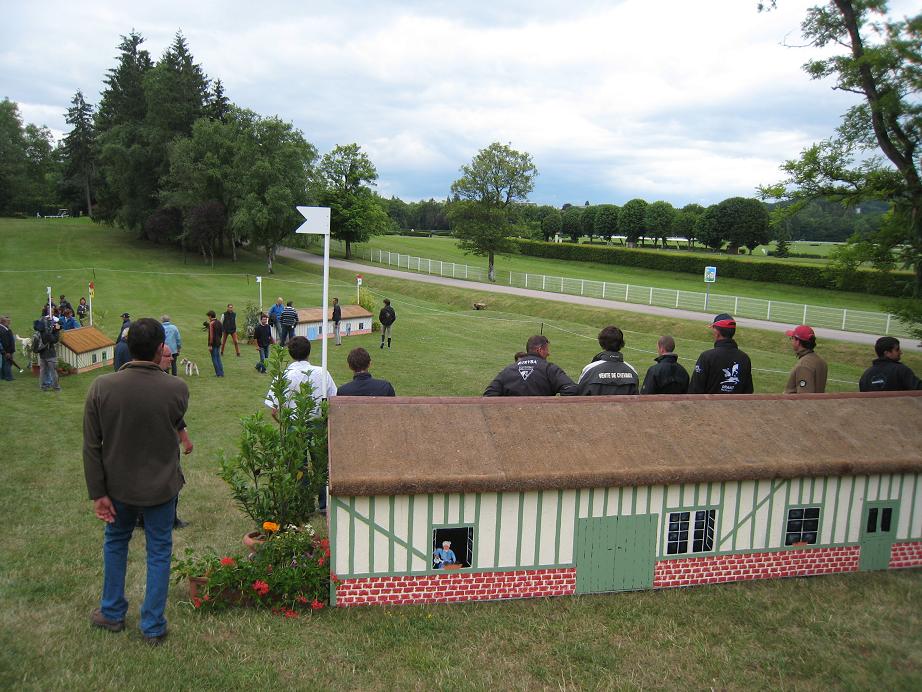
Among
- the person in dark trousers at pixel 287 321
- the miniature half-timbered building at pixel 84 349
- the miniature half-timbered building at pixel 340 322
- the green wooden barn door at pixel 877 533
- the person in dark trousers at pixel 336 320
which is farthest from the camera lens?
the miniature half-timbered building at pixel 340 322

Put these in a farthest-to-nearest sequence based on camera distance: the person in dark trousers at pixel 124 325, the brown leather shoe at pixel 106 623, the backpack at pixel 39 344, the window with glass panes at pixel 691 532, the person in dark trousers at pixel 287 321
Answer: the person in dark trousers at pixel 287 321
the backpack at pixel 39 344
the person in dark trousers at pixel 124 325
the window with glass panes at pixel 691 532
the brown leather shoe at pixel 106 623

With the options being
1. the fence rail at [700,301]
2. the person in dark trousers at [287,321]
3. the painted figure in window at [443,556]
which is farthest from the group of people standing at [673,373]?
the fence rail at [700,301]

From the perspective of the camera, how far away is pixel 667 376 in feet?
25.9

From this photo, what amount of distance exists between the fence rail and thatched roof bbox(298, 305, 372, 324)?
58.8 feet

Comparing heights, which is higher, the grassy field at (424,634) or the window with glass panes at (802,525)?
the window with glass panes at (802,525)

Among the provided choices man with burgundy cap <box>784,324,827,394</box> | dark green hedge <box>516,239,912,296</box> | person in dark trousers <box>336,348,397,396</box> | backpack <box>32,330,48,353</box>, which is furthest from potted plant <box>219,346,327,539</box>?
dark green hedge <box>516,239,912,296</box>

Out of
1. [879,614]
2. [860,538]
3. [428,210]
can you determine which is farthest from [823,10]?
[428,210]

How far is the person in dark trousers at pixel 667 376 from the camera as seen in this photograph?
790 cm

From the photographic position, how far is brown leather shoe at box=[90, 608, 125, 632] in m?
4.98

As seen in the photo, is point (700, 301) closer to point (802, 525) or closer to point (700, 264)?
point (700, 264)

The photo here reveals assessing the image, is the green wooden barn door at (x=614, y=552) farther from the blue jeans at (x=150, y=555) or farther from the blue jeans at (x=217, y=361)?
the blue jeans at (x=217, y=361)

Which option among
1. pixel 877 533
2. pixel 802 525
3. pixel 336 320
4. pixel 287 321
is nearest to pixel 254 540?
pixel 802 525

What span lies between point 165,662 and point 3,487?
5.55m

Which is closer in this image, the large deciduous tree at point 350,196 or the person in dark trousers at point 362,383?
the person in dark trousers at point 362,383
